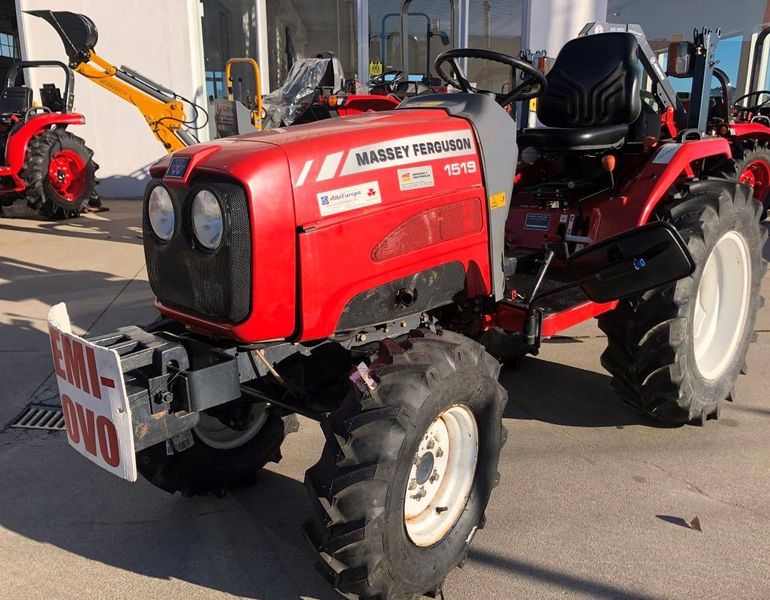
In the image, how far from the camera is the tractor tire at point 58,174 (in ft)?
28.1

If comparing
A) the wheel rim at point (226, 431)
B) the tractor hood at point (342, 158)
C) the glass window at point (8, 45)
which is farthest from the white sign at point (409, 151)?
the glass window at point (8, 45)

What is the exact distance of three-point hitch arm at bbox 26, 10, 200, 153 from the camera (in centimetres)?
693

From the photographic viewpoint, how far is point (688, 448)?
3131 mm

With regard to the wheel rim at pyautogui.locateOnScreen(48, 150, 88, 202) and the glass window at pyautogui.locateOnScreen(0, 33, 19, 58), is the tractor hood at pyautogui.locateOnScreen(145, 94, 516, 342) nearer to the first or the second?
the wheel rim at pyautogui.locateOnScreen(48, 150, 88, 202)

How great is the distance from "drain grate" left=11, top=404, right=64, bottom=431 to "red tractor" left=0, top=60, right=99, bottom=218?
19.7 ft

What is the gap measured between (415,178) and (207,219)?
0.70m

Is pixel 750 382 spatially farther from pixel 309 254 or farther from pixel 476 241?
pixel 309 254

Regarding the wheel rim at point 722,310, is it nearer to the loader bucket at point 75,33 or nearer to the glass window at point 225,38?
the loader bucket at point 75,33

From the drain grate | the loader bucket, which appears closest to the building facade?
the loader bucket

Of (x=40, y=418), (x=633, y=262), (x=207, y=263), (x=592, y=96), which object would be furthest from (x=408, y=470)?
(x=592, y=96)

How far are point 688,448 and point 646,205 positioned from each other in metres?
1.15

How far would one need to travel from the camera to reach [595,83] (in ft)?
12.4

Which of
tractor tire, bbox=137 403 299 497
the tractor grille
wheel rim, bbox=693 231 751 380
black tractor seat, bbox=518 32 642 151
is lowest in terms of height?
tractor tire, bbox=137 403 299 497

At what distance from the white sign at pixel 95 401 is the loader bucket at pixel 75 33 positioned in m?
5.88
